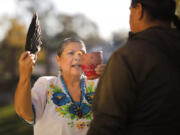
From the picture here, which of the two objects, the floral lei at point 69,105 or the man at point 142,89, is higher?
the man at point 142,89

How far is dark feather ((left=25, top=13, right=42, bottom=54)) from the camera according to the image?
2365 millimetres

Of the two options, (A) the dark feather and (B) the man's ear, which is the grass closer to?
(A) the dark feather

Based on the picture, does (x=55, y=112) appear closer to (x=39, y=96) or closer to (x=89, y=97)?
(x=39, y=96)

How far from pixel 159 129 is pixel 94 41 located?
4633 centimetres

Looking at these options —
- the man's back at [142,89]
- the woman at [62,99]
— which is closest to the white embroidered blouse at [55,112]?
the woman at [62,99]

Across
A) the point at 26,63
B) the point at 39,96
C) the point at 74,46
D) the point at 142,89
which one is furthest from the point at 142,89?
the point at 74,46

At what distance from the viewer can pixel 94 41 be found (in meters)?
47.7

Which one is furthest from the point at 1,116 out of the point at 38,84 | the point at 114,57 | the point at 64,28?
the point at 64,28

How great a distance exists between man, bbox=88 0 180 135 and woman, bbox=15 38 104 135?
28.8 inches

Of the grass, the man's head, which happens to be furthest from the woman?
the grass

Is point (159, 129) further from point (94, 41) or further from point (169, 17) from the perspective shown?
point (94, 41)

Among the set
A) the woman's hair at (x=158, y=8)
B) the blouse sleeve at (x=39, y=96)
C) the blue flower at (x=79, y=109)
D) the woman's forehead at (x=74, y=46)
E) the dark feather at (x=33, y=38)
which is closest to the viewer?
the woman's hair at (x=158, y=8)

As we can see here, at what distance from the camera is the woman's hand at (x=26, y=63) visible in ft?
7.08

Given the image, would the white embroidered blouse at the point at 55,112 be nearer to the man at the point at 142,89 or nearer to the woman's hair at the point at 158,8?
the man at the point at 142,89
